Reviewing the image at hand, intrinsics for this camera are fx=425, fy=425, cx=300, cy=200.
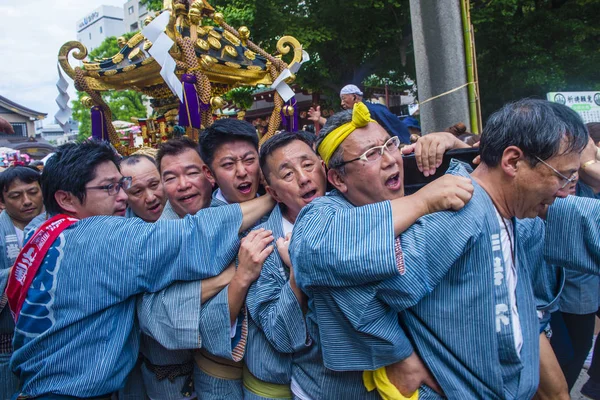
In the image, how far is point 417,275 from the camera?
1316 millimetres

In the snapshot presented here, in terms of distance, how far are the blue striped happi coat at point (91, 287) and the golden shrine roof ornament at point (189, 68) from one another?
2.30 m

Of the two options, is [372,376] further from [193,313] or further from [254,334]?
[193,313]

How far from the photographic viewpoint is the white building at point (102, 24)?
67.4m

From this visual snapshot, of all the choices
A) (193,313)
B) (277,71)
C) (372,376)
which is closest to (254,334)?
(193,313)

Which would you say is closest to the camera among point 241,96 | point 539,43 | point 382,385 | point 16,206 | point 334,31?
point 382,385

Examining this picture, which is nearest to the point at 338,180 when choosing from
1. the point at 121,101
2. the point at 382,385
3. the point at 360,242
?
the point at 360,242

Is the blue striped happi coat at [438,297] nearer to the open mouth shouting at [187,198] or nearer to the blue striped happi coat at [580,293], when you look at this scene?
the open mouth shouting at [187,198]

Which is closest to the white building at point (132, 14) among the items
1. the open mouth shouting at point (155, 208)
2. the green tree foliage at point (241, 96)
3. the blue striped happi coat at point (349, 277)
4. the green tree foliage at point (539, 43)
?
the green tree foliage at point (241, 96)

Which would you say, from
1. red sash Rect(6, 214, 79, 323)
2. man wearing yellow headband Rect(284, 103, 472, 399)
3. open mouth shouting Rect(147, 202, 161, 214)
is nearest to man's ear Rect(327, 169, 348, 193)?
man wearing yellow headband Rect(284, 103, 472, 399)

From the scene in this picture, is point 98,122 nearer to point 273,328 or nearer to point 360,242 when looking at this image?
point 273,328

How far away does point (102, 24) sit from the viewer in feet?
223

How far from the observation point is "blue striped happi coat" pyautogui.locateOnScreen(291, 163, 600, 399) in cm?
132

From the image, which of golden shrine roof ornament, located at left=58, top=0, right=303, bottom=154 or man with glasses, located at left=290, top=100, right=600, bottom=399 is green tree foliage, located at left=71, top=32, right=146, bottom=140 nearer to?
golden shrine roof ornament, located at left=58, top=0, right=303, bottom=154

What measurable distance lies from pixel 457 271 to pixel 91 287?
1.47 m
